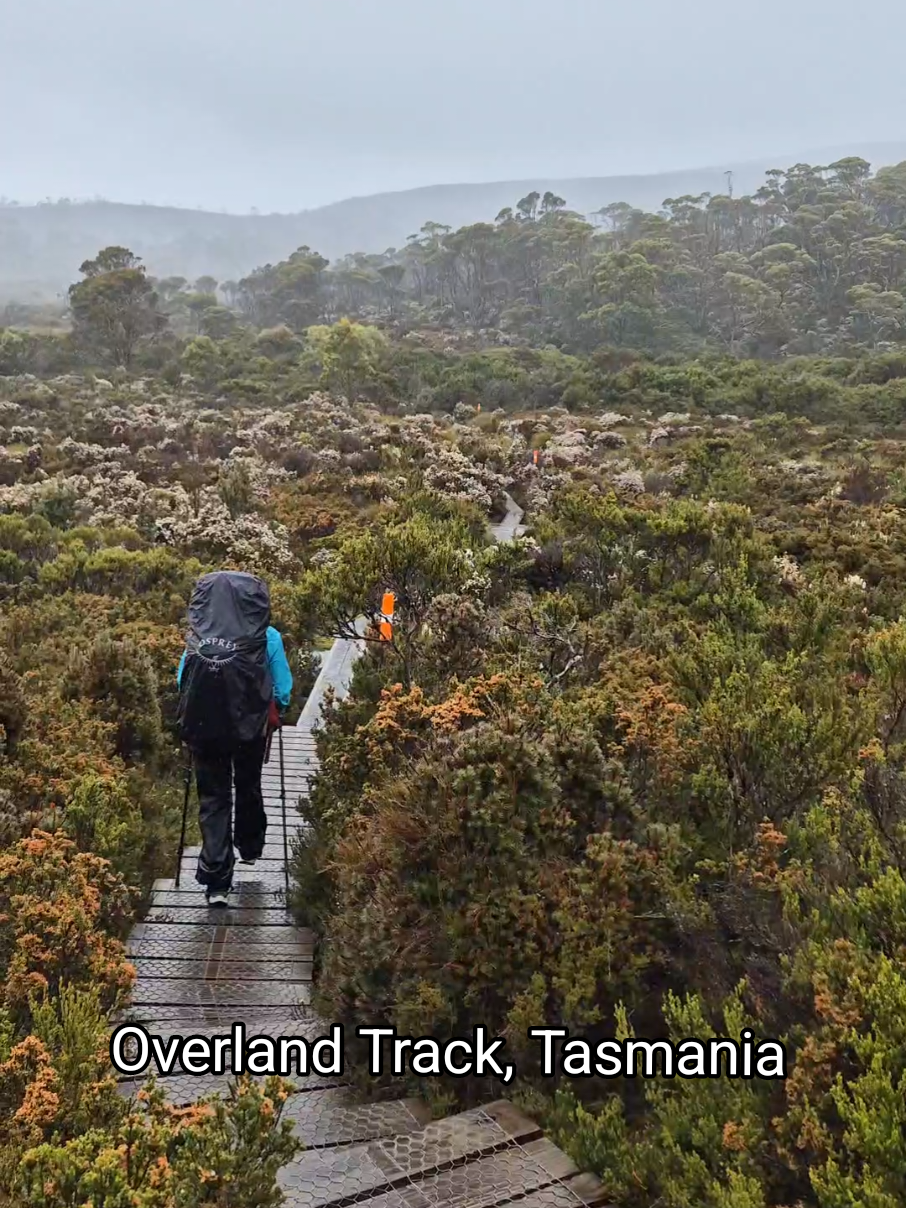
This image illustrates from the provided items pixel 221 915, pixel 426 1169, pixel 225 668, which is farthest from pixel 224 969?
pixel 426 1169

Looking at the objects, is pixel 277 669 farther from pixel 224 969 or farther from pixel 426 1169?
pixel 426 1169

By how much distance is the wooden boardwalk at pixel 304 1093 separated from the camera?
8.32 ft

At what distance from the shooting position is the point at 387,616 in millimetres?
6281

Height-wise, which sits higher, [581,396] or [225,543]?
[581,396]

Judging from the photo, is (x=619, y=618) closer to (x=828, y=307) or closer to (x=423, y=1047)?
(x=423, y=1047)

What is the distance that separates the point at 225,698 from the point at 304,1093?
1776mm

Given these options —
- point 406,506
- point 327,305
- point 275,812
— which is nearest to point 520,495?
point 406,506

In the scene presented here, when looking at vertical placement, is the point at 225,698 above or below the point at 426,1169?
above

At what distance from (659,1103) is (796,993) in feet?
1.77

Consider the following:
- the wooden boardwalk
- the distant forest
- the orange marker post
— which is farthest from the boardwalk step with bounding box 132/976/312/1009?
the distant forest

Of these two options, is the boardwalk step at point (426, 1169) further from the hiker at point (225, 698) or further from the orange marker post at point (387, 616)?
the orange marker post at point (387, 616)

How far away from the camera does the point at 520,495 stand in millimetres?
19328

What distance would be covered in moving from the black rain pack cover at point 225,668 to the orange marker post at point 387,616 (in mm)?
1903

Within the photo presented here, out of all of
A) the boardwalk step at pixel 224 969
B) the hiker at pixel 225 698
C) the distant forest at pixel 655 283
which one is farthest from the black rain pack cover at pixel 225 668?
the distant forest at pixel 655 283
